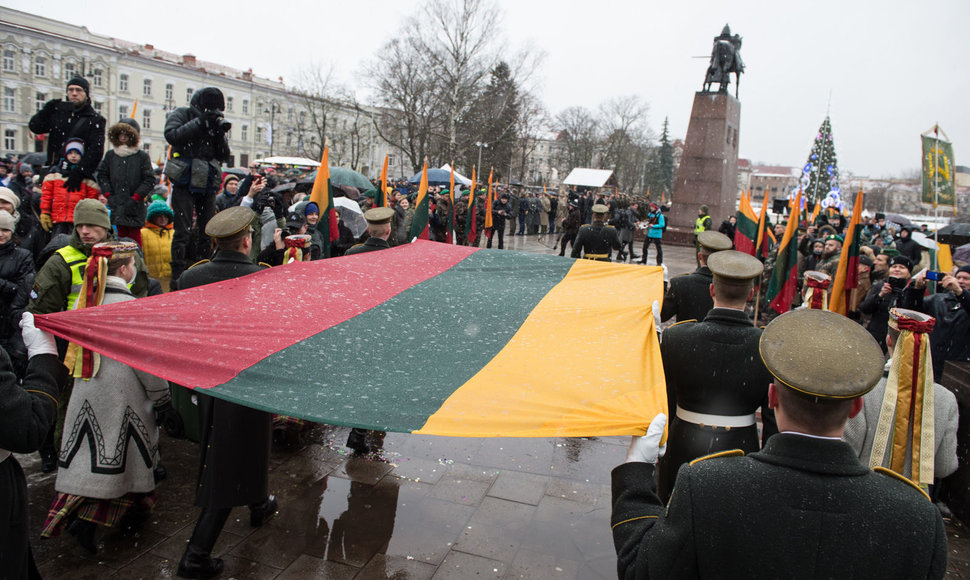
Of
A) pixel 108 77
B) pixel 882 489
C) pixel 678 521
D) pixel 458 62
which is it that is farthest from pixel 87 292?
pixel 108 77

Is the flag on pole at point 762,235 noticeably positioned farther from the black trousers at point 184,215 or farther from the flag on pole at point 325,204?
the black trousers at point 184,215

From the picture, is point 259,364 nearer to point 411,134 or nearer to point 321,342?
point 321,342

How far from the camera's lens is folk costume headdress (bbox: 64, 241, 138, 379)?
3338mm

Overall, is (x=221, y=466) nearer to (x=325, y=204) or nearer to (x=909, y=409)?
(x=909, y=409)

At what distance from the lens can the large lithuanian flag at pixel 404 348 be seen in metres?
2.40

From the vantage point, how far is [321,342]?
3.07m

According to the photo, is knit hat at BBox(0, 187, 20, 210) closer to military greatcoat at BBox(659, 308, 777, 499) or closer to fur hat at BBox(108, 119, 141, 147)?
fur hat at BBox(108, 119, 141, 147)

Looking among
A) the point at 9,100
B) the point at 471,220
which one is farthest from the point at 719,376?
the point at 9,100

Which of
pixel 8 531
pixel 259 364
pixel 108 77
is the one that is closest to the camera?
pixel 8 531

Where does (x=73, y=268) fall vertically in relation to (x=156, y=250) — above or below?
above

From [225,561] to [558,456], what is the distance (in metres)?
2.58

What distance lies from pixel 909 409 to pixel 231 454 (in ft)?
11.4

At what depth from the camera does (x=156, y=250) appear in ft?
24.1

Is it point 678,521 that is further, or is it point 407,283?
point 407,283
